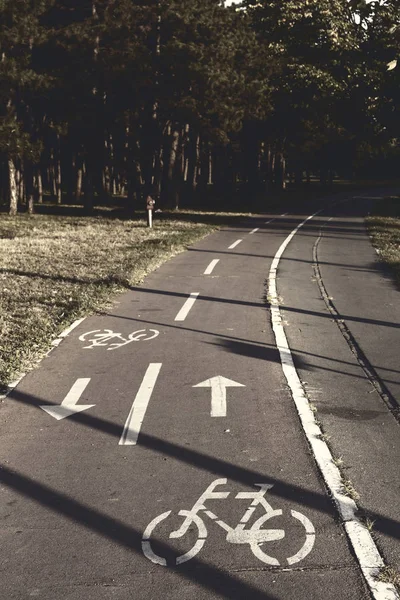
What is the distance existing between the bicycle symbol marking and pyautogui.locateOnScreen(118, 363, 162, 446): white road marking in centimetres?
141

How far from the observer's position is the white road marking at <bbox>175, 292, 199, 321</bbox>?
12.3m

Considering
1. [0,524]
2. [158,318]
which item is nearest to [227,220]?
[158,318]

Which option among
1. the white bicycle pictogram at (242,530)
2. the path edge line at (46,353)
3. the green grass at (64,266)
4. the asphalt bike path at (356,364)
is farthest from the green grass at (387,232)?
the white bicycle pictogram at (242,530)

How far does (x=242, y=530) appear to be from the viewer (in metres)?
4.92

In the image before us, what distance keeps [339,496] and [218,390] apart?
292 centimetres

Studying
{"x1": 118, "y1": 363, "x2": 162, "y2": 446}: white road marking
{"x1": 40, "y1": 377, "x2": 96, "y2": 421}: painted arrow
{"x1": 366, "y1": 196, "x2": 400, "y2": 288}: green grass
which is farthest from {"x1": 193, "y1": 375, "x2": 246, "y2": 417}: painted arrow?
{"x1": 366, "y1": 196, "x2": 400, "y2": 288}: green grass

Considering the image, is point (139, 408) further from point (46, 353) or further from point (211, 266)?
point (211, 266)

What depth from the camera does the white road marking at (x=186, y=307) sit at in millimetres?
12336

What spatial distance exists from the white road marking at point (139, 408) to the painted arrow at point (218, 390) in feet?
2.10

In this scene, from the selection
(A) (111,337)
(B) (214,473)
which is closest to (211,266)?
(A) (111,337)

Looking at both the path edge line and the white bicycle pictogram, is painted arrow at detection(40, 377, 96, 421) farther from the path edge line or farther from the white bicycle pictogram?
the white bicycle pictogram

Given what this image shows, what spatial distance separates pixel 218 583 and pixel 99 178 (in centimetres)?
5340

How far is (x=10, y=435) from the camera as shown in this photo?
270 inches

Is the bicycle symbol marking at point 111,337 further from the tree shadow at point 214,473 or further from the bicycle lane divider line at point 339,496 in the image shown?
the tree shadow at point 214,473
